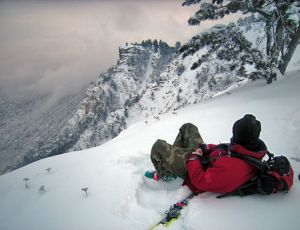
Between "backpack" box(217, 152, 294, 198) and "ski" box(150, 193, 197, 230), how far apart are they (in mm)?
855

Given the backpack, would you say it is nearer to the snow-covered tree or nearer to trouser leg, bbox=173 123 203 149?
trouser leg, bbox=173 123 203 149

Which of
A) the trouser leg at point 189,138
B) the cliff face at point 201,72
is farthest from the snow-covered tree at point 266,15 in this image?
the trouser leg at point 189,138

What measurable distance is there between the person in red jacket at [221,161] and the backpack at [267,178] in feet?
0.24

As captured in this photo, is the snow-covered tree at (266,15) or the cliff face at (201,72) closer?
the snow-covered tree at (266,15)

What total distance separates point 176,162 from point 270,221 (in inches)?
65.4

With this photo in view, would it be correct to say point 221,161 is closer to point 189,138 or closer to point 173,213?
point 173,213

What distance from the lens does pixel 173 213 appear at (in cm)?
391

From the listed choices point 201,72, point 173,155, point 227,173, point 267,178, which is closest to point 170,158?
point 173,155

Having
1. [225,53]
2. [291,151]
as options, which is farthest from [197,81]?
[291,151]

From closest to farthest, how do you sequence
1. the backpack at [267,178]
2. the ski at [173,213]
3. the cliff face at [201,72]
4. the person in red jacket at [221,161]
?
the backpack at [267,178] < the person in red jacket at [221,161] < the ski at [173,213] < the cliff face at [201,72]

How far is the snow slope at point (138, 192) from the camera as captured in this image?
3.49 metres

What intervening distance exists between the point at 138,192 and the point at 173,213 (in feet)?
4.38

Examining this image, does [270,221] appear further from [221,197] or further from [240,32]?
[240,32]

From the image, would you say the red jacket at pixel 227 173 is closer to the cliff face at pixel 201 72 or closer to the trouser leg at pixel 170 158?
the trouser leg at pixel 170 158
